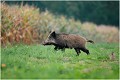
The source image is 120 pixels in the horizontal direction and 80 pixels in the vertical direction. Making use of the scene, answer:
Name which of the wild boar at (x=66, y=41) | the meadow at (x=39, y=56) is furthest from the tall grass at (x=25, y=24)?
the wild boar at (x=66, y=41)

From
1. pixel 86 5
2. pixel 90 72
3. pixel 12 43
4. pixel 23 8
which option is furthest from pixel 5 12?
pixel 86 5

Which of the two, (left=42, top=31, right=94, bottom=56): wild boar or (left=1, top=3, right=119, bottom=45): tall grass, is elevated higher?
(left=1, top=3, right=119, bottom=45): tall grass


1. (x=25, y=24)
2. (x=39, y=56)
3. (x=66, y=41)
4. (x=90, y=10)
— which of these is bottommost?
(x=39, y=56)

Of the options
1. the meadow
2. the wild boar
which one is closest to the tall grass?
the meadow

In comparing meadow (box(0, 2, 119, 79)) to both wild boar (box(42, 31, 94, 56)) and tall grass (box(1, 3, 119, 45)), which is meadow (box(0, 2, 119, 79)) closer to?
tall grass (box(1, 3, 119, 45))

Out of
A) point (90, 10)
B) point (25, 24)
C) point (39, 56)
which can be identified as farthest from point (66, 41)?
point (90, 10)

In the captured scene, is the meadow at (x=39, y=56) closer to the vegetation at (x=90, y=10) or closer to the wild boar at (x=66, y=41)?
the wild boar at (x=66, y=41)

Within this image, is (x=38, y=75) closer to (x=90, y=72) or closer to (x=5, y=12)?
(x=90, y=72)

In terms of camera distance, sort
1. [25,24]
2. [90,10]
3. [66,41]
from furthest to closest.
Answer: [90,10] → [25,24] → [66,41]

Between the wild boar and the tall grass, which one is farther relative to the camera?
the tall grass

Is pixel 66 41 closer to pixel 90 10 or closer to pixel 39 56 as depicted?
pixel 39 56

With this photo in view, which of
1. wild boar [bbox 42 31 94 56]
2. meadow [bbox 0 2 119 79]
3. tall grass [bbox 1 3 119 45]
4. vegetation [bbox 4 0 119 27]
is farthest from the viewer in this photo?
vegetation [bbox 4 0 119 27]

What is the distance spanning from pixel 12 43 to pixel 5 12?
1459 millimetres

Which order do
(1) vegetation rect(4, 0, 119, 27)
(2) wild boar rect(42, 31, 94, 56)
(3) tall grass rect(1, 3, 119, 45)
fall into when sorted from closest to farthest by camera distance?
1. (2) wild boar rect(42, 31, 94, 56)
2. (3) tall grass rect(1, 3, 119, 45)
3. (1) vegetation rect(4, 0, 119, 27)
